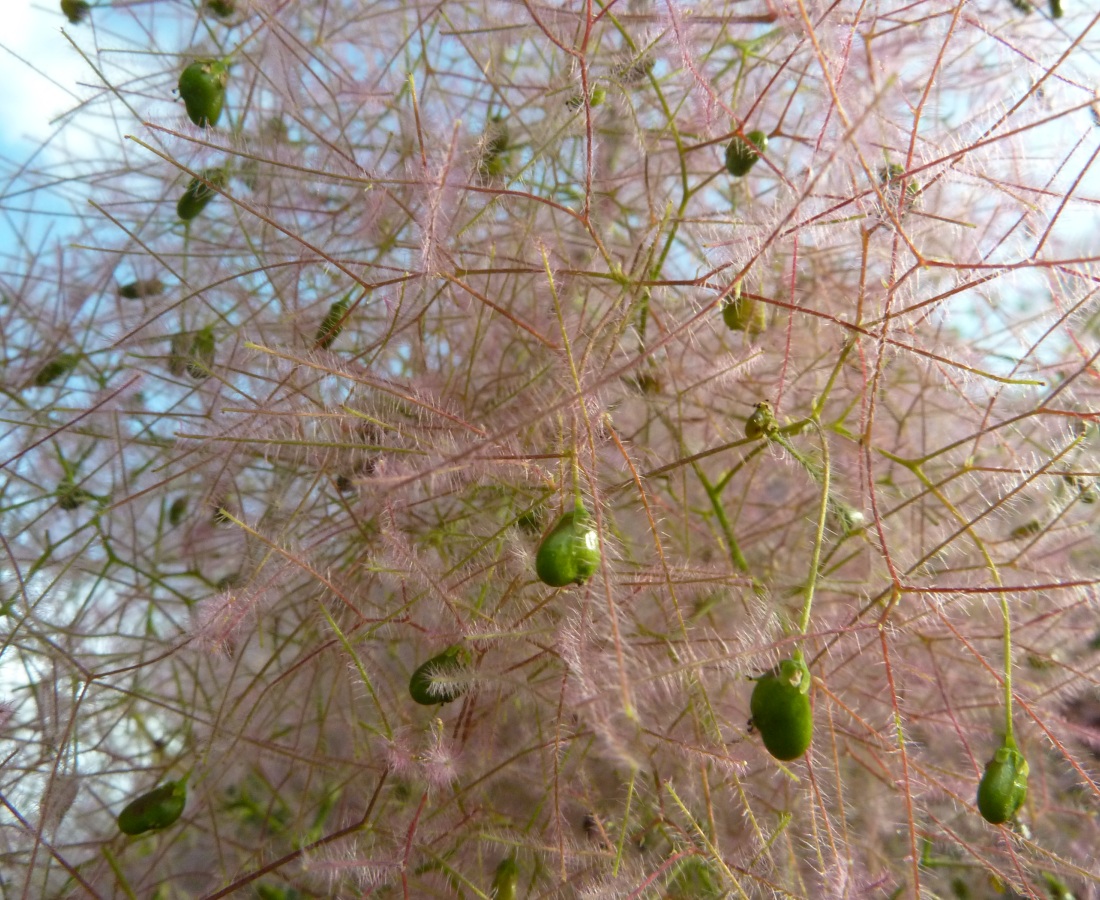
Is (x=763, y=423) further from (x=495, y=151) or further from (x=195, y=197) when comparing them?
(x=195, y=197)

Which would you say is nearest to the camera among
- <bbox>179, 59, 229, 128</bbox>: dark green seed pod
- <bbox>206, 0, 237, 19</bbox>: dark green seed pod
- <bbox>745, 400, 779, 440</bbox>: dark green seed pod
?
<bbox>745, 400, 779, 440</bbox>: dark green seed pod

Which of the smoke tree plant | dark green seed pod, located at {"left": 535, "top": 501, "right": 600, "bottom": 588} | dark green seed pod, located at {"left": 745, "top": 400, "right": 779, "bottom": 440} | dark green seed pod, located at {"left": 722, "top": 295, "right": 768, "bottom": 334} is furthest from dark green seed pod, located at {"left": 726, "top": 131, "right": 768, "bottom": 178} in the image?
dark green seed pod, located at {"left": 535, "top": 501, "right": 600, "bottom": 588}

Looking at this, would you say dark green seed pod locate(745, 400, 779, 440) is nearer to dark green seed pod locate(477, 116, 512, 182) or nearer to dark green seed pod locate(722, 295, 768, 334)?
dark green seed pod locate(722, 295, 768, 334)

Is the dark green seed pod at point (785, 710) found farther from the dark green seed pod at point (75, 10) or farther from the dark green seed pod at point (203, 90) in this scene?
the dark green seed pod at point (75, 10)

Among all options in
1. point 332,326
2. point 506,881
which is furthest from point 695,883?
point 332,326

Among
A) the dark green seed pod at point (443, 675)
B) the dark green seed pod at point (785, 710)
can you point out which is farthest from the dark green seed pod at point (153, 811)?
the dark green seed pod at point (785, 710)
